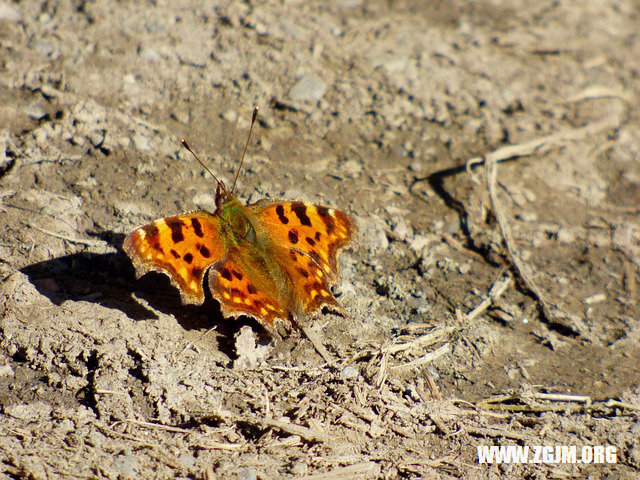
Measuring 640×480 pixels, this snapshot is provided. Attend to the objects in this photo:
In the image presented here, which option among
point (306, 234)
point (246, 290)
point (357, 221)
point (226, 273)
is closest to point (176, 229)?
point (226, 273)

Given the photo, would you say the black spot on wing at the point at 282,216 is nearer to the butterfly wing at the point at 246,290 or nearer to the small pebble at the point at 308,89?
the butterfly wing at the point at 246,290

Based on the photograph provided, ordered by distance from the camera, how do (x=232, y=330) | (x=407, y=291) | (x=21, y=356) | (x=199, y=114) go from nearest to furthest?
(x=21, y=356) < (x=232, y=330) < (x=407, y=291) < (x=199, y=114)

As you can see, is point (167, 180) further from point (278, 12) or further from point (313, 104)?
point (278, 12)

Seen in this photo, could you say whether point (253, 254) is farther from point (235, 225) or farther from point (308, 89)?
point (308, 89)

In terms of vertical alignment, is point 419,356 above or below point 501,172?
below

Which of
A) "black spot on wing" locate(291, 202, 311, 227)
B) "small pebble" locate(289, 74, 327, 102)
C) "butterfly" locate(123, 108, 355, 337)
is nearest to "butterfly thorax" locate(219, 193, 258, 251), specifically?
"butterfly" locate(123, 108, 355, 337)

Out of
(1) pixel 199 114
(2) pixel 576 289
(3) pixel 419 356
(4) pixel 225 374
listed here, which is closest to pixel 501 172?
(2) pixel 576 289

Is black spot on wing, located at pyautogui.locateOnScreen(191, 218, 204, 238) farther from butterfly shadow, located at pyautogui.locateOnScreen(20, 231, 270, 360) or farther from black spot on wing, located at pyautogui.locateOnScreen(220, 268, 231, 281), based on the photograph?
butterfly shadow, located at pyautogui.locateOnScreen(20, 231, 270, 360)
